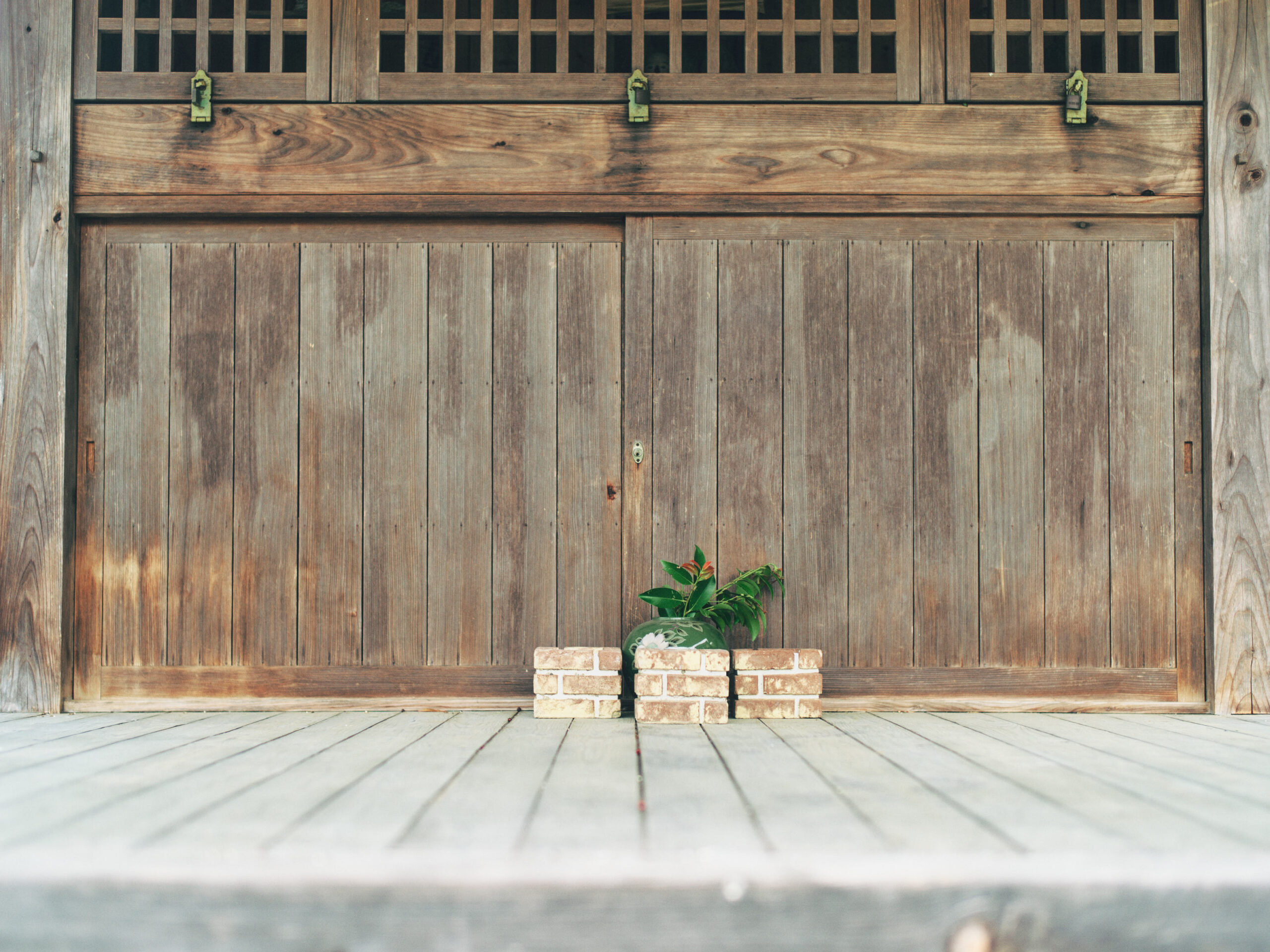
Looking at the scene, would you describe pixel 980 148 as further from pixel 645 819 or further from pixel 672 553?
pixel 645 819

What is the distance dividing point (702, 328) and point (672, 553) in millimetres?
754

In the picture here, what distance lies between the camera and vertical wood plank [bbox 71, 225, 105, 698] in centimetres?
295

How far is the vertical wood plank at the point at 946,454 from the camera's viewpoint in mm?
2947

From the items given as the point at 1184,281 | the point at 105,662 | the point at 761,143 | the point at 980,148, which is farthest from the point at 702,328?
the point at 105,662

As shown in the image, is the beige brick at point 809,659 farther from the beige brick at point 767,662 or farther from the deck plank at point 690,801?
the deck plank at point 690,801

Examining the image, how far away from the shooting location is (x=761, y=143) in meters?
3.00

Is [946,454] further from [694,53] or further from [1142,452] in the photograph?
[694,53]

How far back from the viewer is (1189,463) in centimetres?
296

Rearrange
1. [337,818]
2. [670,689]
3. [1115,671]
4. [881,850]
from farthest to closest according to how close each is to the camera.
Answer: [1115,671]
[670,689]
[337,818]
[881,850]

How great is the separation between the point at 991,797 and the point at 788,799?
377mm

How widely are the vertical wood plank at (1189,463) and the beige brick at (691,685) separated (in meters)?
1.58

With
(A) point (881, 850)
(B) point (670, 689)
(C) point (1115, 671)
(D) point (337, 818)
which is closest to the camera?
(A) point (881, 850)

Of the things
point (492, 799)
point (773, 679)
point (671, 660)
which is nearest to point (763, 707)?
point (773, 679)

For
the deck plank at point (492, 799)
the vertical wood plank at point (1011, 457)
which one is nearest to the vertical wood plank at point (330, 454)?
the deck plank at point (492, 799)
